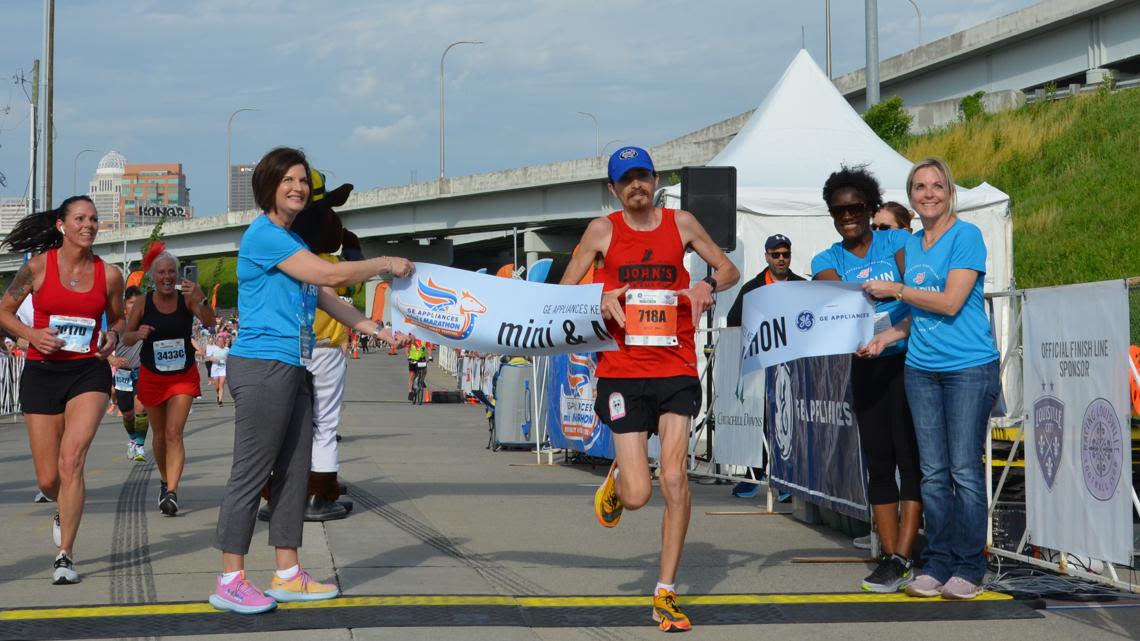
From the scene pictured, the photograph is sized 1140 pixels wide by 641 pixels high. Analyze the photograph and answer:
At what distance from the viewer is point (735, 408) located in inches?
424

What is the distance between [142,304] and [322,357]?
1662 mm

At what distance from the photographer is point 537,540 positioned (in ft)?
27.4

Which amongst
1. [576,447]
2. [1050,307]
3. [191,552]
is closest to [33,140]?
[576,447]

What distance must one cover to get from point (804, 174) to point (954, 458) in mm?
10774

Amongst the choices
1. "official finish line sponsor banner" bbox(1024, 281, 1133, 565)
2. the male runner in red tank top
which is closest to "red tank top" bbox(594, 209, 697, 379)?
the male runner in red tank top

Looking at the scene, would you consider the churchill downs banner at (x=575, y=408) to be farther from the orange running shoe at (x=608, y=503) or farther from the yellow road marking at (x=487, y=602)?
the yellow road marking at (x=487, y=602)

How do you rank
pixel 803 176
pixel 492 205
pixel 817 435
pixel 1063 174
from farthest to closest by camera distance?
pixel 492 205 → pixel 1063 174 → pixel 803 176 → pixel 817 435

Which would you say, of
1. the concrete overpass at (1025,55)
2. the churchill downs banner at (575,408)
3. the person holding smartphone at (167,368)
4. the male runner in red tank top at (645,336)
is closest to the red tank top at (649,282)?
the male runner in red tank top at (645,336)

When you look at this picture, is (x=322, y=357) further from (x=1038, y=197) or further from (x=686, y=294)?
(x=1038, y=197)

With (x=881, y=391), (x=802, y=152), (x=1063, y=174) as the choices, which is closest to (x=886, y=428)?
(x=881, y=391)

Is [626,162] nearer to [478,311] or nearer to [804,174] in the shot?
[478,311]

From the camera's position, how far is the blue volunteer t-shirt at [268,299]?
19.2 feet

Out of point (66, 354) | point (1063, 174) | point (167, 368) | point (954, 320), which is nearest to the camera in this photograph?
point (954, 320)

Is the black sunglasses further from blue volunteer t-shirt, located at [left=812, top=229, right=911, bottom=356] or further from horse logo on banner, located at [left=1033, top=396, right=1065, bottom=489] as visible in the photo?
horse logo on banner, located at [left=1033, top=396, right=1065, bottom=489]
